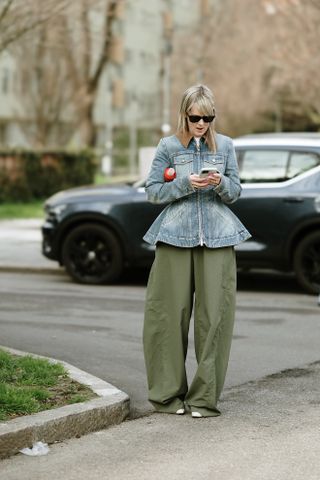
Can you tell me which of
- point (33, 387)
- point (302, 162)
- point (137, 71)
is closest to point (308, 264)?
point (302, 162)

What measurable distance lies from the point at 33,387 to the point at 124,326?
3570mm

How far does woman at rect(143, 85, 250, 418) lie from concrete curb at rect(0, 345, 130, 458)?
0.85ft

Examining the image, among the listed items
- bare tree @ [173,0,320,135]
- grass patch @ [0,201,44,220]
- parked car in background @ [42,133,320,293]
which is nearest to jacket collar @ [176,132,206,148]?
parked car in background @ [42,133,320,293]

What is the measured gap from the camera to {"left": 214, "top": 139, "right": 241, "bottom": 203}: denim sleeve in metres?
6.64

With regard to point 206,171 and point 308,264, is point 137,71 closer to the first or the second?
point 308,264

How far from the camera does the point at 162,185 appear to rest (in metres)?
6.77

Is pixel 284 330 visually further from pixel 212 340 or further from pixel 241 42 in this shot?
pixel 241 42

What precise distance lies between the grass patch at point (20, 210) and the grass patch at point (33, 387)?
61.6ft

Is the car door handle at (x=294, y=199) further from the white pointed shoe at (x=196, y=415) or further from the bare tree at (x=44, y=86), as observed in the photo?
the bare tree at (x=44, y=86)

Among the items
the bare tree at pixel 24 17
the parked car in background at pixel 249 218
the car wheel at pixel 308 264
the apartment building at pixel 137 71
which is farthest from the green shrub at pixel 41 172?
the apartment building at pixel 137 71

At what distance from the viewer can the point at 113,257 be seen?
44.5 ft

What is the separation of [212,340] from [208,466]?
1061 millimetres

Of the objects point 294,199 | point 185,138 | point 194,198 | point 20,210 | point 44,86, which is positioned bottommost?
point 20,210

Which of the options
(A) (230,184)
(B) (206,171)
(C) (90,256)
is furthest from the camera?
(C) (90,256)
